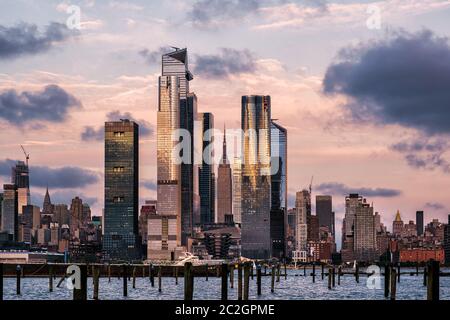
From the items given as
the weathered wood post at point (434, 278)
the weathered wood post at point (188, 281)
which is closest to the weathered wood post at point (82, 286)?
the weathered wood post at point (188, 281)

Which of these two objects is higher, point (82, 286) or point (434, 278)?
point (434, 278)

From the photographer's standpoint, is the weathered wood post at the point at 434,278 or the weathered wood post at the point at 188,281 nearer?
the weathered wood post at the point at 434,278

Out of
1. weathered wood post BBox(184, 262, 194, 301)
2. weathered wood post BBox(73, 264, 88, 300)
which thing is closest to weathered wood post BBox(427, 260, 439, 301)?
weathered wood post BBox(184, 262, 194, 301)

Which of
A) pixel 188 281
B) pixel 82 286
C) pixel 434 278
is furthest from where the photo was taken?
pixel 188 281

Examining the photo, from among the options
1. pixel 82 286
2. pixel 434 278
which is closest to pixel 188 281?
pixel 82 286

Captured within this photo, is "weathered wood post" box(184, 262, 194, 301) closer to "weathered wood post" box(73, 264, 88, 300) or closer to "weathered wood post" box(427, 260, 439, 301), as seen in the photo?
"weathered wood post" box(73, 264, 88, 300)

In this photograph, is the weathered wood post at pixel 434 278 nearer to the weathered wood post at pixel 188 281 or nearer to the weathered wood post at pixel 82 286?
the weathered wood post at pixel 188 281

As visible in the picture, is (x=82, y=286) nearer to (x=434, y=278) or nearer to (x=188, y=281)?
(x=188, y=281)

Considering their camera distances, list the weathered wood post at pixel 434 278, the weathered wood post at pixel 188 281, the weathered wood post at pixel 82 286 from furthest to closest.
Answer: the weathered wood post at pixel 188 281, the weathered wood post at pixel 82 286, the weathered wood post at pixel 434 278

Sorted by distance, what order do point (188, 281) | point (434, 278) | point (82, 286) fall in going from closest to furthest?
point (434, 278)
point (82, 286)
point (188, 281)
